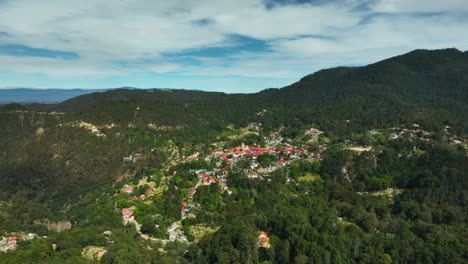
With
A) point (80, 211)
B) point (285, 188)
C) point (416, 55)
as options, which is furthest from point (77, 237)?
point (416, 55)

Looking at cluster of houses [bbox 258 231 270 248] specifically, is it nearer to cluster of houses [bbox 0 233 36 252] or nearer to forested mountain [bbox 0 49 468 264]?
forested mountain [bbox 0 49 468 264]

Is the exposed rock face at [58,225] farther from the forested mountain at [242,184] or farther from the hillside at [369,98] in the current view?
the hillside at [369,98]

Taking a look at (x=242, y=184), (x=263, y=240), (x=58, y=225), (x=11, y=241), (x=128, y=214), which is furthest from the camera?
(x=242, y=184)

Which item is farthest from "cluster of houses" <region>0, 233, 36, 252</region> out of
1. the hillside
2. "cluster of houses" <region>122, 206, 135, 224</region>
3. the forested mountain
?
the hillside

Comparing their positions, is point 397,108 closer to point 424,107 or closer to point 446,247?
point 424,107

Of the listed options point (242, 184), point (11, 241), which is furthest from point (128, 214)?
point (242, 184)

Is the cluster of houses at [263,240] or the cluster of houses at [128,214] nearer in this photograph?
the cluster of houses at [263,240]

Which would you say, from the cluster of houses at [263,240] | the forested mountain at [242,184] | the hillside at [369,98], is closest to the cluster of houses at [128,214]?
the forested mountain at [242,184]

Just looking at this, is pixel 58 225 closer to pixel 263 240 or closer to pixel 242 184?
pixel 242 184

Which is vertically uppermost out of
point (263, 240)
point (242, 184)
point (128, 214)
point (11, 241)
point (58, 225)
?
point (242, 184)
